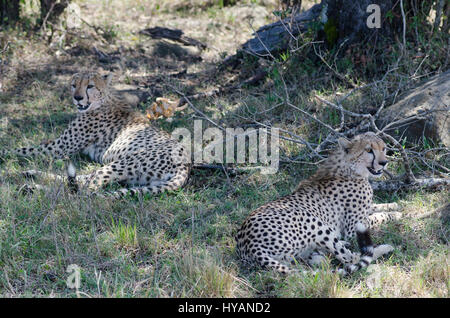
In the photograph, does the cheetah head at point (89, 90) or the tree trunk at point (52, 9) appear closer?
the cheetah head at point (89, 90)

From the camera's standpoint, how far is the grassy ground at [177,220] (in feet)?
11.7

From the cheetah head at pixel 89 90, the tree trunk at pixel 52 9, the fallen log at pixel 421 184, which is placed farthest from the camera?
the tree trunk at pixel 52 9

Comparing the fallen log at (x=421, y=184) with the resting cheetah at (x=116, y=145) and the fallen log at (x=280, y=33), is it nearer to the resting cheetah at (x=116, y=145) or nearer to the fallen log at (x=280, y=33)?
the resting cheetah at (x=116, y=145)

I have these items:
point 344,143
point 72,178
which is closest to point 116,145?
point 72,178

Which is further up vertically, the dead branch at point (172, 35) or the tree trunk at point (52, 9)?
the tree trunk at point (52, 9)

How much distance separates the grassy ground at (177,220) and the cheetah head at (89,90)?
608 mm

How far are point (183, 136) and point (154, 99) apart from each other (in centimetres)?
117

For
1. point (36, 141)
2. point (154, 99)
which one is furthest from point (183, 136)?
point (36, 141)

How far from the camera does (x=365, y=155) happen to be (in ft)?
15.0

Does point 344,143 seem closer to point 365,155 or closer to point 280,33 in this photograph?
point 365,155

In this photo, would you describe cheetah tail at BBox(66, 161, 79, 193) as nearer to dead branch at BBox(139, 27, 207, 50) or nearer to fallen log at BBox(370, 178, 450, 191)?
fallen log at BBox(370, 178, 450, 191)

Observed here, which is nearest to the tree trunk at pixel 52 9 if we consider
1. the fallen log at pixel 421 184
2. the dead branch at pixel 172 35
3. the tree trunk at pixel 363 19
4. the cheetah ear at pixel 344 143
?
the dead branch at pixel 172 35

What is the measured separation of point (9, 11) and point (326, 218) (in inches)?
270
